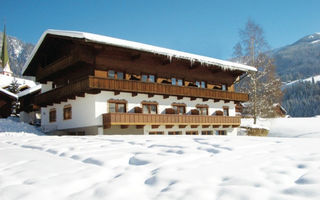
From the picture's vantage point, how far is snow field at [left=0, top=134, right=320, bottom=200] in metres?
3.74

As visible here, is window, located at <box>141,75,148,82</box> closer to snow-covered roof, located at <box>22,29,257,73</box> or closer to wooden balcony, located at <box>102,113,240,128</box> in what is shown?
snow-covered roof, located at <box>22,29,257,73</box>

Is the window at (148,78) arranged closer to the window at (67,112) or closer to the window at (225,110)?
the window at (67,112)

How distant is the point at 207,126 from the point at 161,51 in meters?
7.91

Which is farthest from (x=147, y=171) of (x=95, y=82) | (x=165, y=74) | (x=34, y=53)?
(x=34, y=53)

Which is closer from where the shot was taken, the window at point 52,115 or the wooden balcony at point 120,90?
the wooden balcony at point 120,90

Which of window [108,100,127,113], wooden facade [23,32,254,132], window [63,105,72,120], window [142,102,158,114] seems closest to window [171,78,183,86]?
wooden facade [23,32,254,132]

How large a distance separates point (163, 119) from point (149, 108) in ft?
4.31

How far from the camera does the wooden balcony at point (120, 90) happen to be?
1717cm

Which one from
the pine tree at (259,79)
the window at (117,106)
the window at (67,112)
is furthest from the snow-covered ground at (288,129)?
the window at (67,112)

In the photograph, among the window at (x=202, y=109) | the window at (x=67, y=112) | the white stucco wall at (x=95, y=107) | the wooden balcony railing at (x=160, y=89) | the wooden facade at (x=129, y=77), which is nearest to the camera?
the wooden balcony railing at (x=160, y=89)

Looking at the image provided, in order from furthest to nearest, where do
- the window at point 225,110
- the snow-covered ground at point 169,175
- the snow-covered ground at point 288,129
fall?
1. the snow-covered ground at point 288,129
2. the window at point 225,110
3. the snow-covered ground at point 169,175

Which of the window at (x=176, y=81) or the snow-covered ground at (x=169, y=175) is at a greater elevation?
the window at (x=176, y=81)

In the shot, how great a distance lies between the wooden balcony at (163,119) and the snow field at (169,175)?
34.8ft

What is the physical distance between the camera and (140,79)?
802 inches
